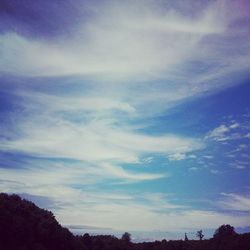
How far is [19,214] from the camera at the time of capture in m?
59.3

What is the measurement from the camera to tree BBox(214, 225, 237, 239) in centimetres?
10954

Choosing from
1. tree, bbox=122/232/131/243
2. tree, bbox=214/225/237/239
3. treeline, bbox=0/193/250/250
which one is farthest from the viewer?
tree, bbox=122/232/131/243

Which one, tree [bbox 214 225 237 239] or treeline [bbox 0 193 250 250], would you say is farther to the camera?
tree [bbox 214 225 237 239]

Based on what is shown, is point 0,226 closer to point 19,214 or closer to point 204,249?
point 19,214

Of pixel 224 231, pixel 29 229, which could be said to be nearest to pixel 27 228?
Result: pixel 29 229

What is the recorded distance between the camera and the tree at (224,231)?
110m

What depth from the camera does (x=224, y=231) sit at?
112188 millimetres

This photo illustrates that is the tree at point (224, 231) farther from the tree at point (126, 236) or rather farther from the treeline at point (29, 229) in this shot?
the treeline at point (29, 229)

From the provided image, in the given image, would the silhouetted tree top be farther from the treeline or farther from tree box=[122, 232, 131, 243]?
tree box=[122, 232, 131, 243]

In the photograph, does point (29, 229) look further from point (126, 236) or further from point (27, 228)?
point (126, 236)

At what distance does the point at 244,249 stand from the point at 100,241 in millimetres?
37917

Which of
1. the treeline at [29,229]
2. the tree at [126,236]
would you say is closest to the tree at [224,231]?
the tree at [126,236]

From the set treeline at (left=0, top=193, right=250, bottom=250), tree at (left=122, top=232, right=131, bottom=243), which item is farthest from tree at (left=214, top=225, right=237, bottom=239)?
treeline at (left=0, top=193, right=250, bottom=250)

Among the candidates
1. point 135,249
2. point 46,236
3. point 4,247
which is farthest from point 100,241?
point 4,247
